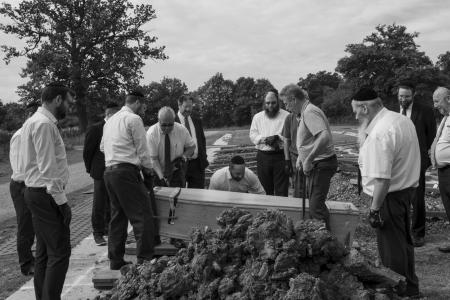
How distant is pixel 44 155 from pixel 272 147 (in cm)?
388

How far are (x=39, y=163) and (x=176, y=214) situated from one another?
1.99 meters

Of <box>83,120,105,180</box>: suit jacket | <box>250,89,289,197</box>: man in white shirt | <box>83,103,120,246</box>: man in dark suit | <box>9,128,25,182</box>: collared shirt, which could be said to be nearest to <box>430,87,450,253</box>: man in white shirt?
<box>250,89,289,197</box>: man in white shirt

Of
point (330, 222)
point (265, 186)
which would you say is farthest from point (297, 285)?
point (265, 186)

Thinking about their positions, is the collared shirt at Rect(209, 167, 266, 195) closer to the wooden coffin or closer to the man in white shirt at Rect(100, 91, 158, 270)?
the wooden coffin

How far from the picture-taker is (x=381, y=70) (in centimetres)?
7306

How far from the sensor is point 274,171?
7.50m

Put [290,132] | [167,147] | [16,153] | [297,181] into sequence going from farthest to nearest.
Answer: [290,132] < [297,181] < [167,147] < [16,153]

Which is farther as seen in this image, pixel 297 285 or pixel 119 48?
pixel 119 48

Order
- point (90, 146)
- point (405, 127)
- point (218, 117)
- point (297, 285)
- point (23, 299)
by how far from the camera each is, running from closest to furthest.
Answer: point (297, 285) → point (405, 127) → point (23, 299) → point (90, 146) → point (218, 117)

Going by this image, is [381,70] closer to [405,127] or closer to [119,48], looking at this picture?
[119,48]

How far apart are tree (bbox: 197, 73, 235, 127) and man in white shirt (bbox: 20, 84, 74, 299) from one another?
75917mm

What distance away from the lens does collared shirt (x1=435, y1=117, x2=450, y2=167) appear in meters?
5.86

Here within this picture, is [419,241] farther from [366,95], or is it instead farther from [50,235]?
[50,235]

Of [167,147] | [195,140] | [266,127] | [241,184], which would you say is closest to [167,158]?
[167,147]
